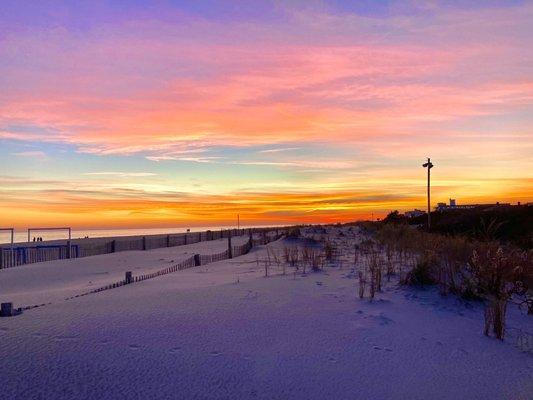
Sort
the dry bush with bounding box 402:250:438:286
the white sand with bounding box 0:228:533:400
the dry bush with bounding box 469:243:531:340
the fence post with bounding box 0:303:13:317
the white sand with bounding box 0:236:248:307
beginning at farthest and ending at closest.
Result: the white sand with bounding box 0:236:248:307 < the dry bush with bounding box 402:250:438:286 < the dry bush with bounding box 469:243:531:340 < the fence post with bounding box 0:303:13:317 < the white sand with bounding box 0:228:533:400

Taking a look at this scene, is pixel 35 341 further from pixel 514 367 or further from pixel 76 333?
pixel 514 367

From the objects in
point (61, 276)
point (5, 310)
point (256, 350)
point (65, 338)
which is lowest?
point (61, 276)

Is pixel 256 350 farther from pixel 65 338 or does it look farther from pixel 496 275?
pixel 496 275

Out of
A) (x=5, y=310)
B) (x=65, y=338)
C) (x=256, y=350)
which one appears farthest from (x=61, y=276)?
(x=256, y=350)

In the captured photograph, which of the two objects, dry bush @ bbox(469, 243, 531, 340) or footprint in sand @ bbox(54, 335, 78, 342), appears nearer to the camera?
footprint in sand @ bbox(54, 335, 78, 342)

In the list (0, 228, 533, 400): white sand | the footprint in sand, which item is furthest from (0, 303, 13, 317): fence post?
the footprint in sand

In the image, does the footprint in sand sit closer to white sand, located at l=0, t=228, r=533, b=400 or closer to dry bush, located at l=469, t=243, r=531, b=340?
white sand, located at l=0, t=228, r=533, b=400

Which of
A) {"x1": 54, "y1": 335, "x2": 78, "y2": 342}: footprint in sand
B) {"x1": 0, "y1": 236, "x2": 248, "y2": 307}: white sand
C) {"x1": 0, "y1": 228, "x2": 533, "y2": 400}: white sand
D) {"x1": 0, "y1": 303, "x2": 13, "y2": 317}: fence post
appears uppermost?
{"x1": 0, "y1": 303, "x2": 13, "y2": 317}: fence post

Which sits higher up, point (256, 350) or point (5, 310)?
point (5, 310)

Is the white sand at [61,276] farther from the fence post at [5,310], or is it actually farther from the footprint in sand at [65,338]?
the footprint in sand at [65,338]

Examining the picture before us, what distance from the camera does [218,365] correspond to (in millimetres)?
5242

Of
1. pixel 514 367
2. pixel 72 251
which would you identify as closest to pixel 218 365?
pixel 514 367

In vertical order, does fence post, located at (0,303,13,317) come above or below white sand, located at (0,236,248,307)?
above

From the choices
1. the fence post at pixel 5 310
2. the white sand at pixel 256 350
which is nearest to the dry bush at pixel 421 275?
the white sand at pixel 256 350
